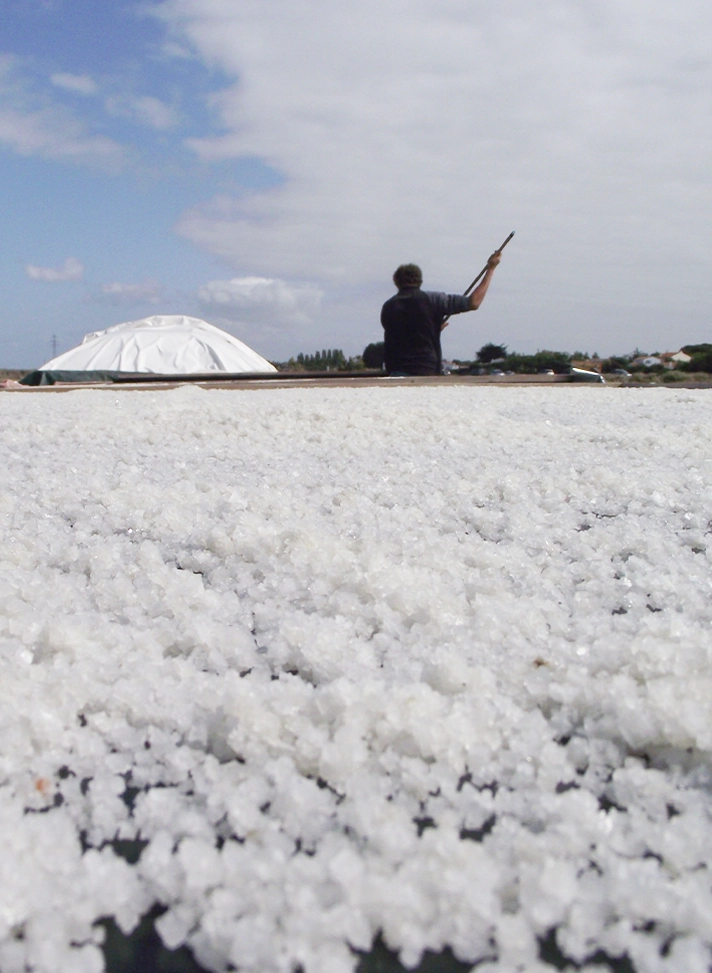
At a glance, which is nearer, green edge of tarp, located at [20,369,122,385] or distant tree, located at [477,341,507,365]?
green edge of tarp, located at [20,369,122,385]

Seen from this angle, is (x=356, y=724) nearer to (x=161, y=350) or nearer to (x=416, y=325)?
(x=416, y=325)

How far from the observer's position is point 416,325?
4.31 metres

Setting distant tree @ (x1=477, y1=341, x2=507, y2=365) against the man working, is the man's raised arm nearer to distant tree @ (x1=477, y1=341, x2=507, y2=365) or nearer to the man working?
the man working

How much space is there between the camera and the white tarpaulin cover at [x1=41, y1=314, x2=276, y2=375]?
9.43 m

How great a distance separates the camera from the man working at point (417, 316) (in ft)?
14.1

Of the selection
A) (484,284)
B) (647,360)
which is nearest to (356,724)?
(484,284)

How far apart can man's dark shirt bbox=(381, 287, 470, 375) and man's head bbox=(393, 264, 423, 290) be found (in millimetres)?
31

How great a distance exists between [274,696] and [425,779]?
0.45ft

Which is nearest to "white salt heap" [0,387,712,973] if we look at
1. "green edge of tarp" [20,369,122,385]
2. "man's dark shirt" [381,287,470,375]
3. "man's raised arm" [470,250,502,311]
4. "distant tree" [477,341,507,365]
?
"man's dark shirt" [381,287,470,375]

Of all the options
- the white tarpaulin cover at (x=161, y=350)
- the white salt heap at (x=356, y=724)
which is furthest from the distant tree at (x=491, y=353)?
the white salt heap at (x=356, y=724)

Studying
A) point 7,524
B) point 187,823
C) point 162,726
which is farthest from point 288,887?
point 7,524

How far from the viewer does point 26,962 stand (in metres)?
0.37

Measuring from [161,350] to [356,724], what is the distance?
9.83m

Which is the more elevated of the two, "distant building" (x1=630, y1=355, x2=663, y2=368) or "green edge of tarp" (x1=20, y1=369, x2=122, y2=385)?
"distant building" (x1=630, y1=355, x2=663, y2=368)
